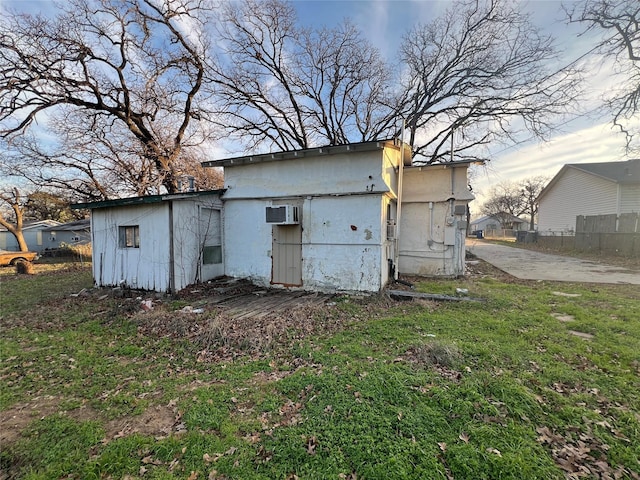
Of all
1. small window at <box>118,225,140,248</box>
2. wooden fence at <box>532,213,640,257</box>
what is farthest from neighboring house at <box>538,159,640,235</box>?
small window at <box>118,225,140,248</box>

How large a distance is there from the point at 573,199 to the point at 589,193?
1953 mm

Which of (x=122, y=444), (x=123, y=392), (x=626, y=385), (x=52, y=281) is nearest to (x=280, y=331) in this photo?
(x=123, y=392)

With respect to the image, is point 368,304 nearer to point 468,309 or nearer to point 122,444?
point 468,309

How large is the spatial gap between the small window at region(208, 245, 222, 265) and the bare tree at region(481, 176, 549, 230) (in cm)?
5066

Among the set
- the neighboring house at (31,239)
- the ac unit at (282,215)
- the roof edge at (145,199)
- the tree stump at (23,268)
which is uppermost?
the roof edge at (145,199)

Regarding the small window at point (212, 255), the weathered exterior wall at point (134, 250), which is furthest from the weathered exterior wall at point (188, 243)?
the weathered exterior wall at point (134, 250)

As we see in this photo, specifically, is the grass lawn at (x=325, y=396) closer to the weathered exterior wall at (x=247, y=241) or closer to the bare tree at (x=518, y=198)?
the weathered exterior wall at (x=247, y=241)

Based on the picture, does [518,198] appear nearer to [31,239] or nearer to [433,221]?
[433,221]

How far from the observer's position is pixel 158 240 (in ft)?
24.3

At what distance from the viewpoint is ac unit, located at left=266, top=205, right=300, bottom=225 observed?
731 cm

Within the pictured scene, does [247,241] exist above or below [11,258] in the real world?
above

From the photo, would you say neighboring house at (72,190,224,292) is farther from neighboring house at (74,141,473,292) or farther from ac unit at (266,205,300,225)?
ac unit at (266,205,300,225)

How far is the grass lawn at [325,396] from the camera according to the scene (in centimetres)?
216

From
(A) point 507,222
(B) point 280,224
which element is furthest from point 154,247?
(A) point 507,222
